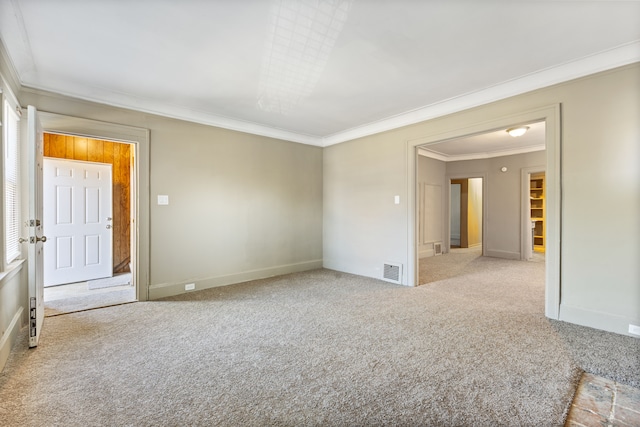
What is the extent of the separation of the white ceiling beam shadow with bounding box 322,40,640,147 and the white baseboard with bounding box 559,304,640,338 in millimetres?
2274

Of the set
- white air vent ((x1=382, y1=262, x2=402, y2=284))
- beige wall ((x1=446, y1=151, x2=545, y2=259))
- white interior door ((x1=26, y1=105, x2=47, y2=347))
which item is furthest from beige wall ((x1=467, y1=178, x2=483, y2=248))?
white interior door ((x1=26, y1=105, x2=47, y2=347))

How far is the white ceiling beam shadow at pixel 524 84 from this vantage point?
259 cm

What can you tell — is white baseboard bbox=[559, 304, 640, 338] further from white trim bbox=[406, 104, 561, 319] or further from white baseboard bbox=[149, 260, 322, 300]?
white baseboard bbox=[149, 260, 322, 300]

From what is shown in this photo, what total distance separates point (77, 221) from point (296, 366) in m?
4.62

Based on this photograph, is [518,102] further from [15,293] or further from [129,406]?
[15,293]

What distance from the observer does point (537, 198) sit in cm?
851

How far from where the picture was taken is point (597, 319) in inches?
109

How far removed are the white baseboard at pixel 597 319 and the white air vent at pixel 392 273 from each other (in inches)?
77.0

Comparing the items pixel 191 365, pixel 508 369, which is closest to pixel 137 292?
pixel 191 365

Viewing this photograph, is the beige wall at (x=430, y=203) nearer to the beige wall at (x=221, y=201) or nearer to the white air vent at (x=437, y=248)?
the white air vent at (x=437, y=248)

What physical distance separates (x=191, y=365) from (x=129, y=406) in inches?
19.1

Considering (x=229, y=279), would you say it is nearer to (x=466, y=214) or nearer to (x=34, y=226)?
(x=34, y=226)

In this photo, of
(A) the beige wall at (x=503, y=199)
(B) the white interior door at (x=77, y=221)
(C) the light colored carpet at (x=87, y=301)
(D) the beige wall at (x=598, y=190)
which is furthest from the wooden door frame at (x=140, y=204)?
(A) the beige wall at (x=503, y=199)

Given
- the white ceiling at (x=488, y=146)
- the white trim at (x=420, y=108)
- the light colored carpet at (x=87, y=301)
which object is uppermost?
the white ceiling at (x=488, y=146)
